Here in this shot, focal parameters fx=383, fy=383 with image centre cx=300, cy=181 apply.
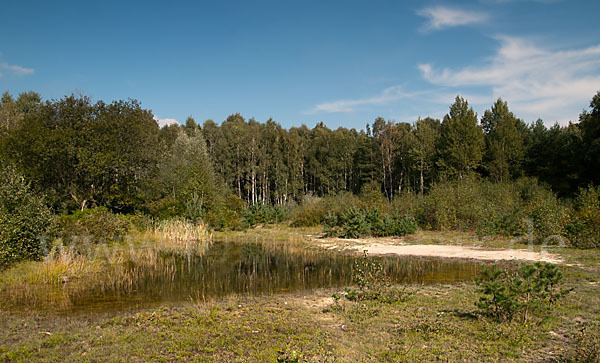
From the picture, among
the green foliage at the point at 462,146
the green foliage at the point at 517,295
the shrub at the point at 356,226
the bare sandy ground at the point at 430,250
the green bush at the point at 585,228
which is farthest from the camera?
the green foliage at the point at 462,146

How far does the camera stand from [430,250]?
1748 centimetres

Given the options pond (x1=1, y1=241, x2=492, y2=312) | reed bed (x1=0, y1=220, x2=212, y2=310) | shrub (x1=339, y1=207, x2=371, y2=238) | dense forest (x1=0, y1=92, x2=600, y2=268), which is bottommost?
pond (x1=1, y1=241, x2=492, y2=312)

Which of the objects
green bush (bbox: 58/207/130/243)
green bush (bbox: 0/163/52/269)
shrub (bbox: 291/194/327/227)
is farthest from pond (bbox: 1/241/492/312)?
shrub (bbox: 291/194/327/227)

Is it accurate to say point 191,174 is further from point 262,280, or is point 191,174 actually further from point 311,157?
point 311,157

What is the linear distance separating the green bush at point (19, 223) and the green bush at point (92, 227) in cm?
169

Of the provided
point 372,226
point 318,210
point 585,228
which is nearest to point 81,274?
point 372,226

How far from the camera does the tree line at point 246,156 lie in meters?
23.2

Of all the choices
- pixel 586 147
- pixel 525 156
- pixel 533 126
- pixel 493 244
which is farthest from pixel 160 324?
pixel 533 126

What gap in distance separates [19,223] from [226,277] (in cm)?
694

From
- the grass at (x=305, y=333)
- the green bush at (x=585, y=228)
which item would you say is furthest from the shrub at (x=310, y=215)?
the grass at (x=305, y=333)

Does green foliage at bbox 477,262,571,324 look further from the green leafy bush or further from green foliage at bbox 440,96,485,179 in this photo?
green foliage at bbox 440,96,485,179

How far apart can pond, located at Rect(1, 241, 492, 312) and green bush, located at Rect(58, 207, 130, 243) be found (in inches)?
110

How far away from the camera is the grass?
18.4 ft

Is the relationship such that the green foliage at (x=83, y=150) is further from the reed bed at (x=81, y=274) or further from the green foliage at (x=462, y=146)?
the green foliage at (x=462, y=146)
